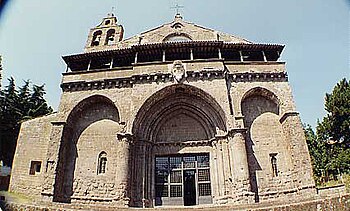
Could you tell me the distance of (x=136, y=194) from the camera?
1539 cm

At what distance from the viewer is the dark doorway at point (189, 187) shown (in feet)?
53.6

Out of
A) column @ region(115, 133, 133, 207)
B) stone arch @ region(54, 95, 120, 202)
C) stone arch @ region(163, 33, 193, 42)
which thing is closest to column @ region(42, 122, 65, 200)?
stone arch @ region(54, 95, 120, 202)

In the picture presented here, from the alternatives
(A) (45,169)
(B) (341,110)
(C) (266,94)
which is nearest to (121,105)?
(A) (45,169)

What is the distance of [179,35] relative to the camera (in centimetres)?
2262

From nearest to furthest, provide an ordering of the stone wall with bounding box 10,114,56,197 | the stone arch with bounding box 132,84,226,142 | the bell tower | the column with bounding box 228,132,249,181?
1. the column with bounding box 228,132,249,181
2. the stone wall with bounding box 10,114,56,197
3. the stone arch with bounding box 132,84,226,142
4. the bell tower

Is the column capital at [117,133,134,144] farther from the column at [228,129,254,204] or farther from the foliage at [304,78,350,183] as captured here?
the foliage at [304,78,350,183]

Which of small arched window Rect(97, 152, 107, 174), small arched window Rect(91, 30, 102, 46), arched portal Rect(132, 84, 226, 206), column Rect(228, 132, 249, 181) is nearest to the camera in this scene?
column Rect(228, 132, 249, 181)

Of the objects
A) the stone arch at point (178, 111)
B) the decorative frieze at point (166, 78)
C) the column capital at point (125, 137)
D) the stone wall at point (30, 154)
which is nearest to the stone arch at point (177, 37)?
the decorative frieze at point (166, 78)

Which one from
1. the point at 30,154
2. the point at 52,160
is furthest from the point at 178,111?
the point at 30,154

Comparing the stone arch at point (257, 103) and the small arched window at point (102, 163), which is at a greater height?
the stone arch at point (257, 103)

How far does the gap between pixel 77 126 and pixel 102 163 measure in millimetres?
3187

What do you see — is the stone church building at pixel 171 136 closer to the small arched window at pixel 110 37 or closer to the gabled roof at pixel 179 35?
the gabled roof at pixel 179 35

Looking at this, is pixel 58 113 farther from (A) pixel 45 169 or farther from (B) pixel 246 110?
(B) pixel 246 110

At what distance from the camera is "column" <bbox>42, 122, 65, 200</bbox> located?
15.1 meters
